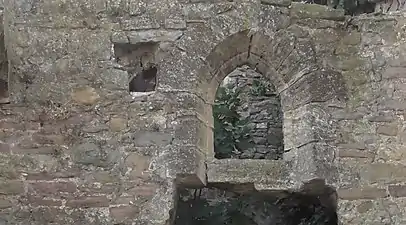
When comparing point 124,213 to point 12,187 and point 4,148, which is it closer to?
point 12,187

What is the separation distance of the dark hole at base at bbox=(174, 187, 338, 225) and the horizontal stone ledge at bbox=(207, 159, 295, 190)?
1.99 ft

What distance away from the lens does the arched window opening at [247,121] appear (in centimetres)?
598

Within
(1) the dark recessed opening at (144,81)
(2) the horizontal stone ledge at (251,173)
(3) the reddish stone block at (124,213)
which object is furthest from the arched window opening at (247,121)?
(3) the reddish stone block at (124,213)

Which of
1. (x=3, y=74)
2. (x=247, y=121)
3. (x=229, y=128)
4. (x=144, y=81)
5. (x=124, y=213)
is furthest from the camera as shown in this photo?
(x=247, y=121)

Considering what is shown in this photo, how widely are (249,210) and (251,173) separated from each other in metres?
0.99

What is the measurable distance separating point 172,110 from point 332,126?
1077mm

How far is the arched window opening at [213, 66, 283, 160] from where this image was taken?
5.98m

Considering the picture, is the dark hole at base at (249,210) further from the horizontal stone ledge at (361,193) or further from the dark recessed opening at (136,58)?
the dark recessed opening at (136,58)

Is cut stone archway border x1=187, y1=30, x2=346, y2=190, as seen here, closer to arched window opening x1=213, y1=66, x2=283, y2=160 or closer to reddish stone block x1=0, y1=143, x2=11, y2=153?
arched window opening x1=213, y1=66, x2=283, y2=160

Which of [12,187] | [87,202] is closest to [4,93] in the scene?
[12,187]

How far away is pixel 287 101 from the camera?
5.12 meters

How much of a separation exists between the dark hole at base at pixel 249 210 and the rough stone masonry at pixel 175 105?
25.8 inches

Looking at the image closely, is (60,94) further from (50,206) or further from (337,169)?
(337,169)

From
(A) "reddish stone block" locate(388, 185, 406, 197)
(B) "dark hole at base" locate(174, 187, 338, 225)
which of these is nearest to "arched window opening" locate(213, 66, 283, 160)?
(B) "dark hole at base" locate(174, 187, 338, 225)
